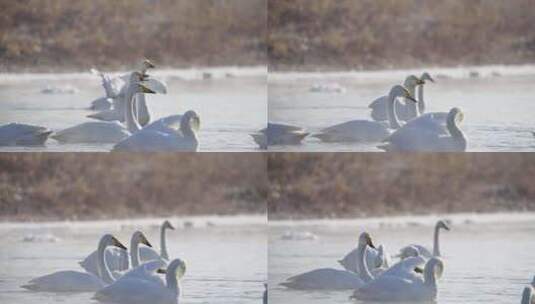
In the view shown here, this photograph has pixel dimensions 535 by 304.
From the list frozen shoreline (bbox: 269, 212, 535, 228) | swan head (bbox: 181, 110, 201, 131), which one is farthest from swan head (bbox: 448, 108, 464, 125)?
swan head (bbox: 181, 110, 201, 131)

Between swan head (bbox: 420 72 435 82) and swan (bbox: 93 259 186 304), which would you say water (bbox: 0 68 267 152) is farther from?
swan head (bbox: 420 72 435 82)

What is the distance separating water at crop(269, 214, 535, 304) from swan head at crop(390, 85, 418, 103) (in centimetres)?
42

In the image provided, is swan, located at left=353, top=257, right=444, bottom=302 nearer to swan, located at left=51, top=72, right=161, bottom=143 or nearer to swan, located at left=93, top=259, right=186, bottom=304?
swan, located at left=93, top=259, right=186, bottom=304

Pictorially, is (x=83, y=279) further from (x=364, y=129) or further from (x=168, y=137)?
(x=364, y=129)

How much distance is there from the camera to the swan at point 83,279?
15.1 feet

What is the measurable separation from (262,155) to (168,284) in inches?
21.3

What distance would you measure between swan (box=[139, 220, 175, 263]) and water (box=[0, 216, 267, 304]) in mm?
17

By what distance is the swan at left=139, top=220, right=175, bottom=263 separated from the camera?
461 cm

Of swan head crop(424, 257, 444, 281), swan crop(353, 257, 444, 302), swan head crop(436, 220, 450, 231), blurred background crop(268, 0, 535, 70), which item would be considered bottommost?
swan crop(353, 257, 444, 302)

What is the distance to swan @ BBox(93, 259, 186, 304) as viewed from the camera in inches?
181

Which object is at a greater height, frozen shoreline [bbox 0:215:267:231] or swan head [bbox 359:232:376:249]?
frozen shoreline [bbox 0:215:267:231]

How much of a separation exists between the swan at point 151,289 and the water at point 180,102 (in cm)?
42

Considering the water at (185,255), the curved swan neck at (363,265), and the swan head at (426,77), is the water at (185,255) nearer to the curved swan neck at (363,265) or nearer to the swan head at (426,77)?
the curved swan neck at (363,265)

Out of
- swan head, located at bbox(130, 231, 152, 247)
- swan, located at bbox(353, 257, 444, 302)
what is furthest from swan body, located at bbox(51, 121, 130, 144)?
swan, located at bbox(353, 257, 444, 302)
